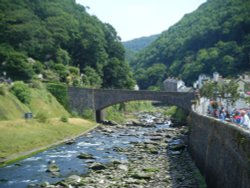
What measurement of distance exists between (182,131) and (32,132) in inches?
1106

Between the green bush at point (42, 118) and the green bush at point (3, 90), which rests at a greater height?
the green bush at point (3, 90)

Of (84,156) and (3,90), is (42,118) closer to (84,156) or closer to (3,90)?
(3,90)

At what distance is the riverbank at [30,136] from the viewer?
4438 centimetres

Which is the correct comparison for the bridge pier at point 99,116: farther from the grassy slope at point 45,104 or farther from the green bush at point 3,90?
the green bush at point 3,90

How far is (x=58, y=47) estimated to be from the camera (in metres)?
110

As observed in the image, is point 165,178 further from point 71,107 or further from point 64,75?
point 64,75

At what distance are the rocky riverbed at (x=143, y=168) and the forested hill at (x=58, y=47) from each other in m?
36.8

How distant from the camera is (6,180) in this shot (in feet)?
113

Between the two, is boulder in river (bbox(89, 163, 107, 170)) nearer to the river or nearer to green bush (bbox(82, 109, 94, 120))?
the river

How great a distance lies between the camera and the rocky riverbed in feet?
110

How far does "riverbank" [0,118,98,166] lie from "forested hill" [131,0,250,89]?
3394 inches

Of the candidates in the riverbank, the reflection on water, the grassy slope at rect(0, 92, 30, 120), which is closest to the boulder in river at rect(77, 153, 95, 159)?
the reflection on water

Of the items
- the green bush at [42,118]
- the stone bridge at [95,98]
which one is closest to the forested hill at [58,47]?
the stone bridge at [95,98]

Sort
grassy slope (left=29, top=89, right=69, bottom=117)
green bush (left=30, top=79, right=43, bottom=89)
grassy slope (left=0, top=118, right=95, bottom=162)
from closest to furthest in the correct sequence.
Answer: grassy slope (left=0, top=118, right=95, bottom=162) < grassy slope (left=29, top=89, right=69, bottom=117) < green bush (left=30, top=79, right=43, bottom=89)
